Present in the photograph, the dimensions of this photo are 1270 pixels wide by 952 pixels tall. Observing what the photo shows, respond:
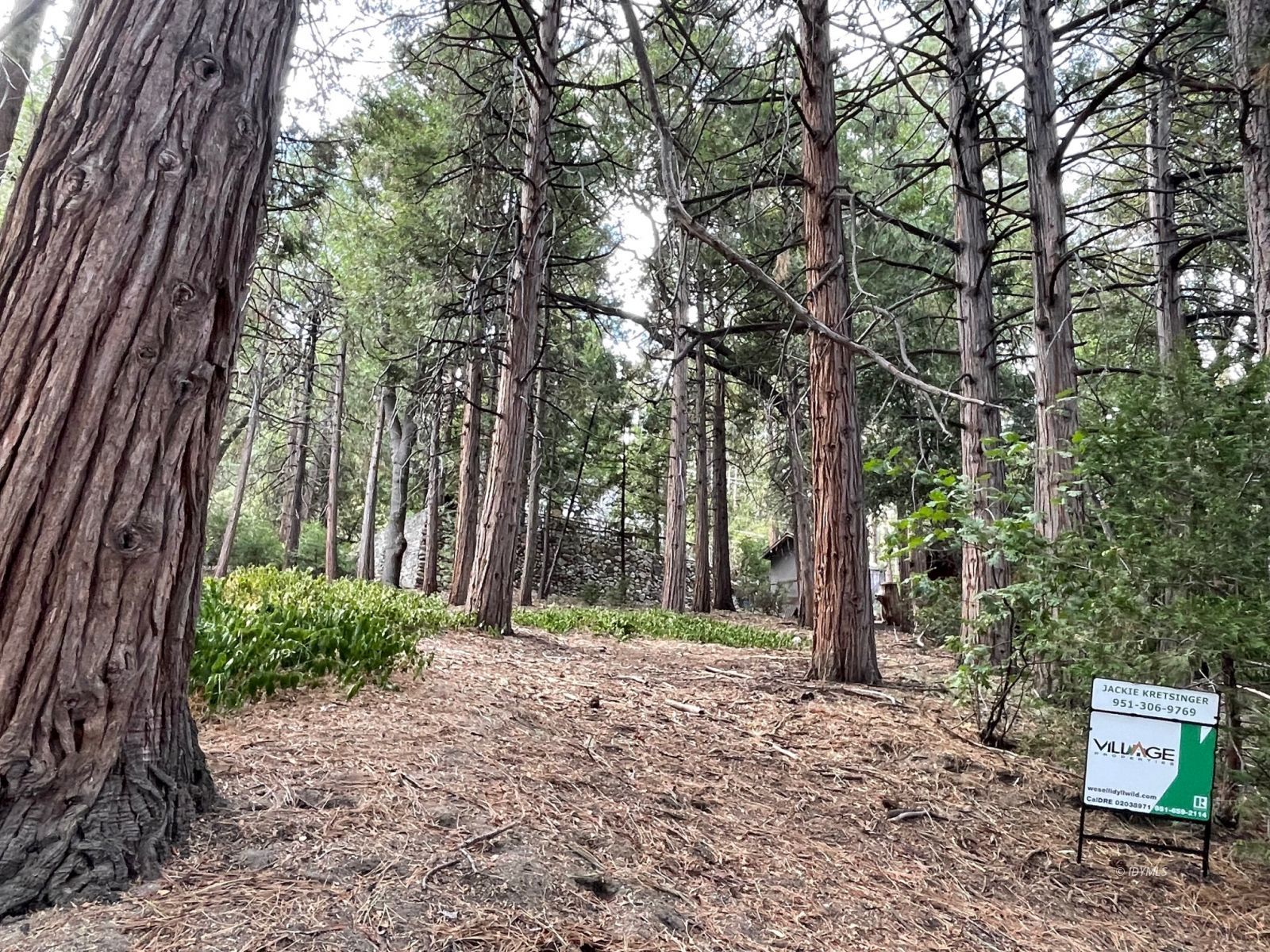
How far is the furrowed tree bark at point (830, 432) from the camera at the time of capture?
17.8 ft

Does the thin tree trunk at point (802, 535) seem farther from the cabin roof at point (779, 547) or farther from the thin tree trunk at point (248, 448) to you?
the thin tree trunk at point (248, 448)

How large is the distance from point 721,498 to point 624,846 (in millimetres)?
13874

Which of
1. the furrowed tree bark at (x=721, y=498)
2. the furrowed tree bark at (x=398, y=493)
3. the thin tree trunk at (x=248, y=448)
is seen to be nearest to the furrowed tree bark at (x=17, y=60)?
the thin tree trunk at (x=248, y=448)

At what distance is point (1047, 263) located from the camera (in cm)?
511

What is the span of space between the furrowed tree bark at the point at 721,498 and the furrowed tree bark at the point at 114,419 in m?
13.3

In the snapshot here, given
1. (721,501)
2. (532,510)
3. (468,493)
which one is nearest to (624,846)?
(468,493)

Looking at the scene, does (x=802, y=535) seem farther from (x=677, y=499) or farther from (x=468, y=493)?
(x=468, y=493)

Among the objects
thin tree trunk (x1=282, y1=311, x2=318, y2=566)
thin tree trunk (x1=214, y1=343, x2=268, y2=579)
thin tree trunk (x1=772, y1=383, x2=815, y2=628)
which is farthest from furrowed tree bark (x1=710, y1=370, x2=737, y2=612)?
thin tree trunk (x1=214, y1=343, x2=268, y2=579)

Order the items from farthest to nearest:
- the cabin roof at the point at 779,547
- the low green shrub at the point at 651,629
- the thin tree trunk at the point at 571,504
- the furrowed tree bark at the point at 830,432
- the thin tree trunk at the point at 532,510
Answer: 1. the cabin roof at the point at 779,547
2. the thin tree trunk at the point at 571,504
3. the thin tree trunk at the point at 532,510
4. the low green shrub at the point at 651,629
5. the furrowed tree bark at the point at 830,432

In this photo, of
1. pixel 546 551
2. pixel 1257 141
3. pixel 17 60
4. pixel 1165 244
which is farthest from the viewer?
pixel 546 551

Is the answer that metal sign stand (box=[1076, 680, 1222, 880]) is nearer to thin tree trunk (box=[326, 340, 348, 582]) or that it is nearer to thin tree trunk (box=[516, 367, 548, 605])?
thin tree trunk (box=[516, 367, 548, 605])

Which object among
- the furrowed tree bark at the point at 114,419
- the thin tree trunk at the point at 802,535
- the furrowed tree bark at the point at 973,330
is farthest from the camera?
the thin tree trunk at the point at 802,535

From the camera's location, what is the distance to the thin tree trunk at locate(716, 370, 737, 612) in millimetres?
15812

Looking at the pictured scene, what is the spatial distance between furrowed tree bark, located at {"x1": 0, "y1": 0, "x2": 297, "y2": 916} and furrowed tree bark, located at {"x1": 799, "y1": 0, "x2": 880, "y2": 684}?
423cm
